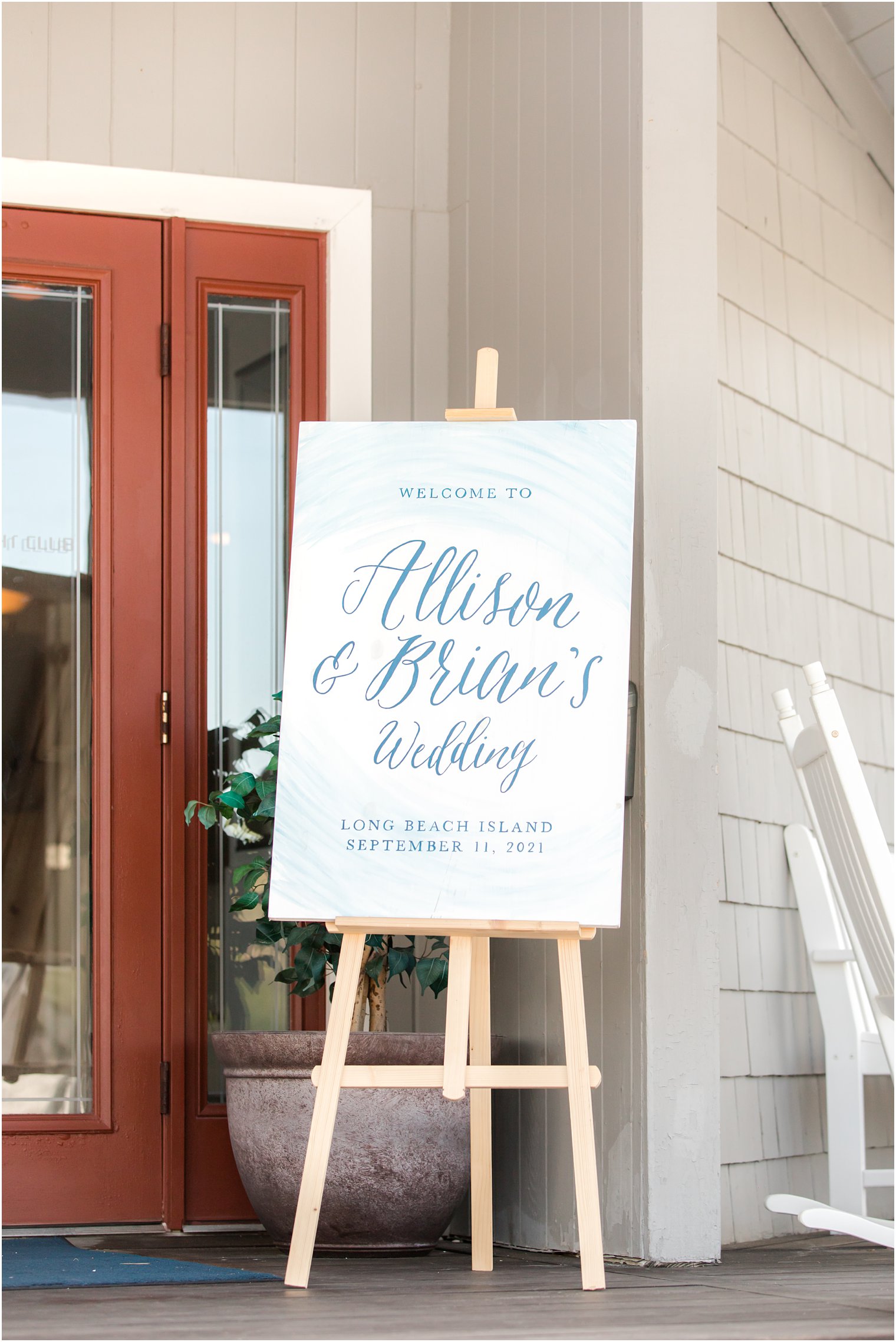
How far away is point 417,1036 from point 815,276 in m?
2.21

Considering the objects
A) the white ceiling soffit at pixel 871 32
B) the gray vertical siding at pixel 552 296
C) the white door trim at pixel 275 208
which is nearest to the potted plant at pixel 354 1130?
the gray vertical siding at pixel 552 296

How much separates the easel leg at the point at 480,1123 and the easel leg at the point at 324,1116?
10.4 inches

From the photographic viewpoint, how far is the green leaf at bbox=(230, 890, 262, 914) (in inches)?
111

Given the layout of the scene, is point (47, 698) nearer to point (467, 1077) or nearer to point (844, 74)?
point (467, 1077)

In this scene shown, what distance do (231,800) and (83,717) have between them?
1.71ft

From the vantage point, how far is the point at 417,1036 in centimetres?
269

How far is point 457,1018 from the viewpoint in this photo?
92.2 inches

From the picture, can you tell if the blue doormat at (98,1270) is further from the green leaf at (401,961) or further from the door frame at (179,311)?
the green leaf at (401,961)

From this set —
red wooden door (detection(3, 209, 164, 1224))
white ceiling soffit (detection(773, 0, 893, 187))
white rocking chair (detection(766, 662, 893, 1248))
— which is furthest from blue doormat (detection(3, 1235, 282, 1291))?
white ceiling soffit (detection(773, 0, 893, 187))

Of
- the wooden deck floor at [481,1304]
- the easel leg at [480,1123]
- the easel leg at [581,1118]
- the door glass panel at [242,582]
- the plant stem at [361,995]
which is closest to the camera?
the wooden deck floor at [481,1304]

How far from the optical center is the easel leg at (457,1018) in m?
2.30

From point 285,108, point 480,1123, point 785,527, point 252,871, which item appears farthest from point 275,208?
point 480,1123

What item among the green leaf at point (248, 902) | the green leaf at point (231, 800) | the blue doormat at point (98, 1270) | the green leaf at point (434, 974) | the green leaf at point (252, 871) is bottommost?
the blue doormat at point (98, 1270)

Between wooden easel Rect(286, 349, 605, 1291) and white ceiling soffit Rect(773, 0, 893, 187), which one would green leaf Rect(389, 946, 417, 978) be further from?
white ceiling soffit Rect(773, 0, 893, 187)
